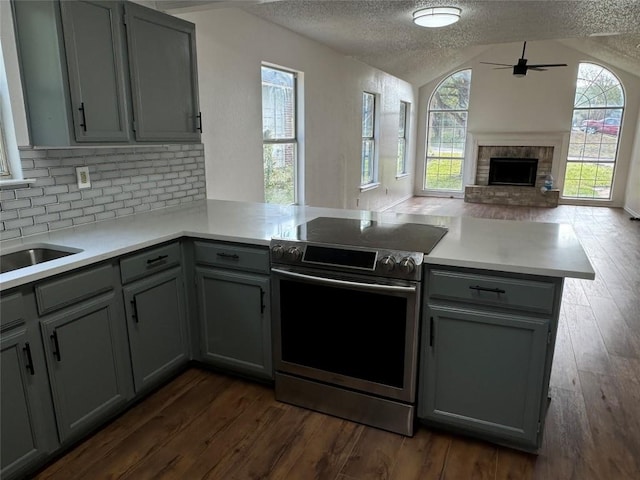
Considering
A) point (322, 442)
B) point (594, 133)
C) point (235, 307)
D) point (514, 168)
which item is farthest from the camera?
point (514, 168)

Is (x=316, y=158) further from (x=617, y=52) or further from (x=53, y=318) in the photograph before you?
(x=617, y=52)

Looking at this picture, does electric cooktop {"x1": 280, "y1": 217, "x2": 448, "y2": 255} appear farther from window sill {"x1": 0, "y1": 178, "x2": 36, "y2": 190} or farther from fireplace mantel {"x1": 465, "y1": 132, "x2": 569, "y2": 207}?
fireplace mantel {"x1": 465, "y1": 132, "x2": 569, "y2": 207}

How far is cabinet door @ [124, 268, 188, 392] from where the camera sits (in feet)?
6.93

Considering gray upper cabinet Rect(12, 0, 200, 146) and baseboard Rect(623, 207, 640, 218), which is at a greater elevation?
gray upper cabinet Rect(12, 0, 200, 146)

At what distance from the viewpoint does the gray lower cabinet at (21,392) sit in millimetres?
1578

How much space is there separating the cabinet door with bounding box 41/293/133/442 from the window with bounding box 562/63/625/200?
9.65 metres

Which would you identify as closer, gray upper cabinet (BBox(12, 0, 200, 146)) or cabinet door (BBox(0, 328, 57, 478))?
cabinet door (BBox(0, 328, 57, 478))

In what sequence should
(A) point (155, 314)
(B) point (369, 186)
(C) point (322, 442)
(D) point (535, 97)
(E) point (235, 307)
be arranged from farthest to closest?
(D) point (535, 97), (B) point (369, 186), (E) point (235, 307), (A) point (155, 314), (C) point (322, 442)

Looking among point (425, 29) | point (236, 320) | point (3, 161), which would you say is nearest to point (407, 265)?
point (236, 320)

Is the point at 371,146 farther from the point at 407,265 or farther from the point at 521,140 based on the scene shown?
the point at 407,265

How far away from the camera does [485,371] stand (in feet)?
6.12

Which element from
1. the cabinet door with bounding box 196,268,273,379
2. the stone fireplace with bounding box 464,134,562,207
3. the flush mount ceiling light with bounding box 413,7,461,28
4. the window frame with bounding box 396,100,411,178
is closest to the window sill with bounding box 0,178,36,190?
the cabinet door with bounding box 196,268,273,379

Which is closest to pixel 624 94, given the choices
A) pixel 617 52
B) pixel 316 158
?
pixel 617 52

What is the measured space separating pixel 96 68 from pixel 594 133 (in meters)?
9.62
